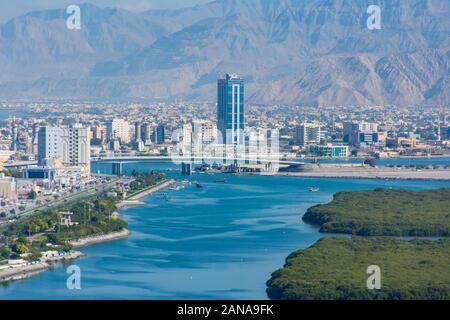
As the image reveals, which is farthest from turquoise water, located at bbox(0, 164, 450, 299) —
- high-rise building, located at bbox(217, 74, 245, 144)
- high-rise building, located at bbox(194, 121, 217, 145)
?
high-rise building, located at bbox(217, 74, 245, 144)

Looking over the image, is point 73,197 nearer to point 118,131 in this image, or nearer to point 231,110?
point 118,131

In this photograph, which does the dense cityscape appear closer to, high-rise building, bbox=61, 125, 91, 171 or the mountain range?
high-rise building, bbox=61, 125, 91, 171

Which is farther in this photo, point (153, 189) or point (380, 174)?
point (380, 174)

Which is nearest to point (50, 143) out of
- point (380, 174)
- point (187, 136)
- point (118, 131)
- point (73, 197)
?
point (73, 197)

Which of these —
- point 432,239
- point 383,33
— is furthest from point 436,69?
point 432,239

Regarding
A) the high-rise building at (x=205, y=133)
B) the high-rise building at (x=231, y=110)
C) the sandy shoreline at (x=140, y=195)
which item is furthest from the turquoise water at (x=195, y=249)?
the high-rise building at (x=231, y=110)

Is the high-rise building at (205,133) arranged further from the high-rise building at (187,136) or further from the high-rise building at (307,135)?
the high-rise building at (307,135)

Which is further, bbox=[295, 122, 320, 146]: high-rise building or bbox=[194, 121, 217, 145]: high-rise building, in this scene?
bbox=[295, 122, 320, 146]: high-rise building
